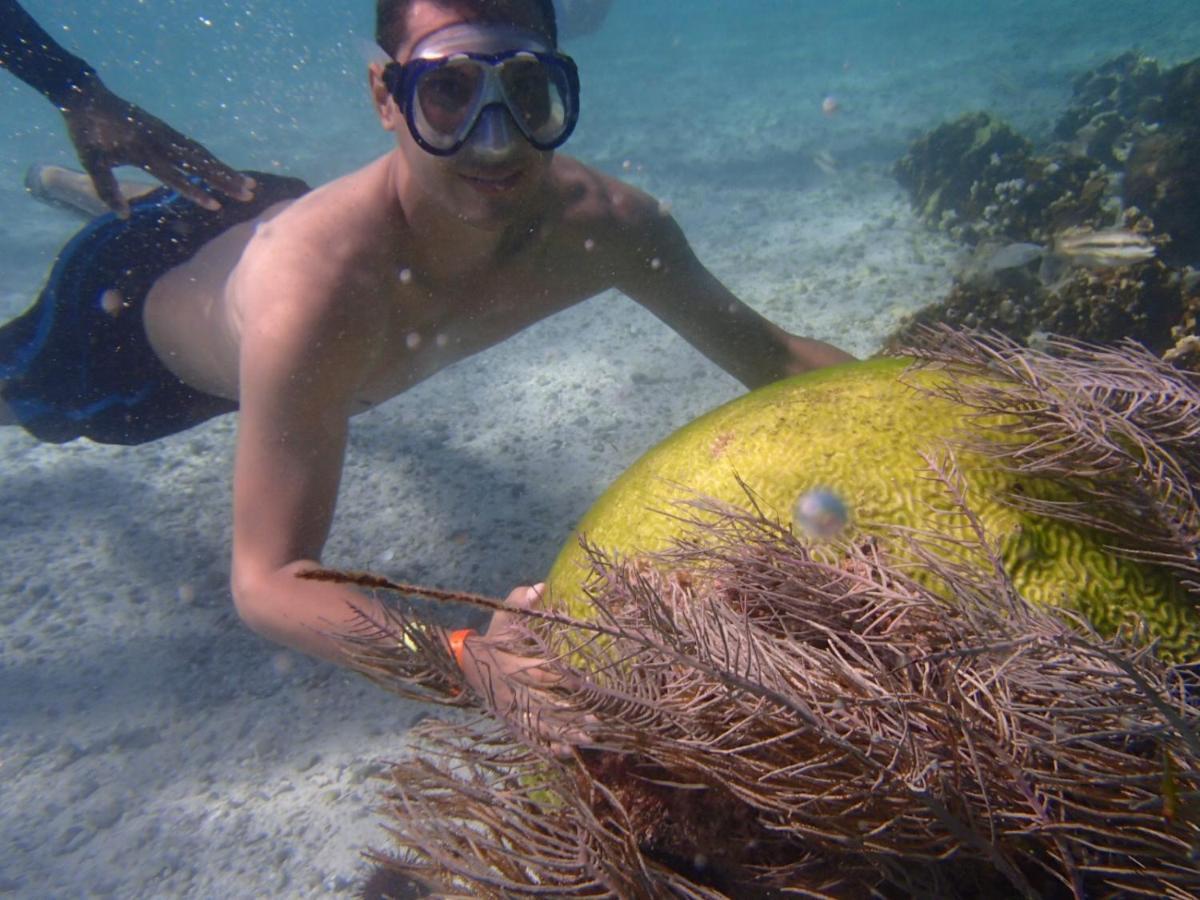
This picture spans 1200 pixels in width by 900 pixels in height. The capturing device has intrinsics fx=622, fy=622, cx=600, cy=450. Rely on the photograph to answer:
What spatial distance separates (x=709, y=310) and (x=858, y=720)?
2626mm

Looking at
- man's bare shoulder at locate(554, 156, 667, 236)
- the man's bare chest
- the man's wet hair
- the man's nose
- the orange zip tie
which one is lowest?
the orange zip tie

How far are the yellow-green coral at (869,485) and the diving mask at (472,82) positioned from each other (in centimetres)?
142

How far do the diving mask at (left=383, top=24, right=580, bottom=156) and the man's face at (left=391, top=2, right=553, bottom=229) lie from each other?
0.02 meters

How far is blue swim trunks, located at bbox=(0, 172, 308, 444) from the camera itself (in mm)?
3703

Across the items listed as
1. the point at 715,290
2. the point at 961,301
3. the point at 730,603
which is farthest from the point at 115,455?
the point at 961,301

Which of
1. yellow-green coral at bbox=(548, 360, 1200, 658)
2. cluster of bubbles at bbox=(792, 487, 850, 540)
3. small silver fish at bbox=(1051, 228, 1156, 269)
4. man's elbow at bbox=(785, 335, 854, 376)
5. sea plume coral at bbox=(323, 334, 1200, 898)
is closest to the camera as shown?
sea plume coral at bbox=(323, 334, 1200, 898)

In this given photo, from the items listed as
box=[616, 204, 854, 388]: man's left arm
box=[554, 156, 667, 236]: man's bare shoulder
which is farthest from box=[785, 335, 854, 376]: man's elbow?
box=[554, 156, 667, 236]: man's bare shoulder

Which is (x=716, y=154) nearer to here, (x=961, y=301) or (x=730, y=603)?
(x=961, y=301)

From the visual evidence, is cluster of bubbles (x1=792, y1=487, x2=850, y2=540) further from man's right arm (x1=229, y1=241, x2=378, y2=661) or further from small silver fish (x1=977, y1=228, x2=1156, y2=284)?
small silver fish (x1=977, y1=228, x2=1156, y2=284)

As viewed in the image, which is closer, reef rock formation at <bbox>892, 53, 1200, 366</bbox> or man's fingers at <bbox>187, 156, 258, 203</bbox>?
man's fingers at <bbox>187, 156, 258, 203</bbox>

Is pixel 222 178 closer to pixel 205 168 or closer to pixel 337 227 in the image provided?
pixel 205 168

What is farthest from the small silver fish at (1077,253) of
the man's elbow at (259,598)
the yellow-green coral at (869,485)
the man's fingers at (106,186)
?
the man's fingers at (106,186)

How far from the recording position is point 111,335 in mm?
3744

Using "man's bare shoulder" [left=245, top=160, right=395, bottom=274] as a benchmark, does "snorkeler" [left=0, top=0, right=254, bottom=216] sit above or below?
above
